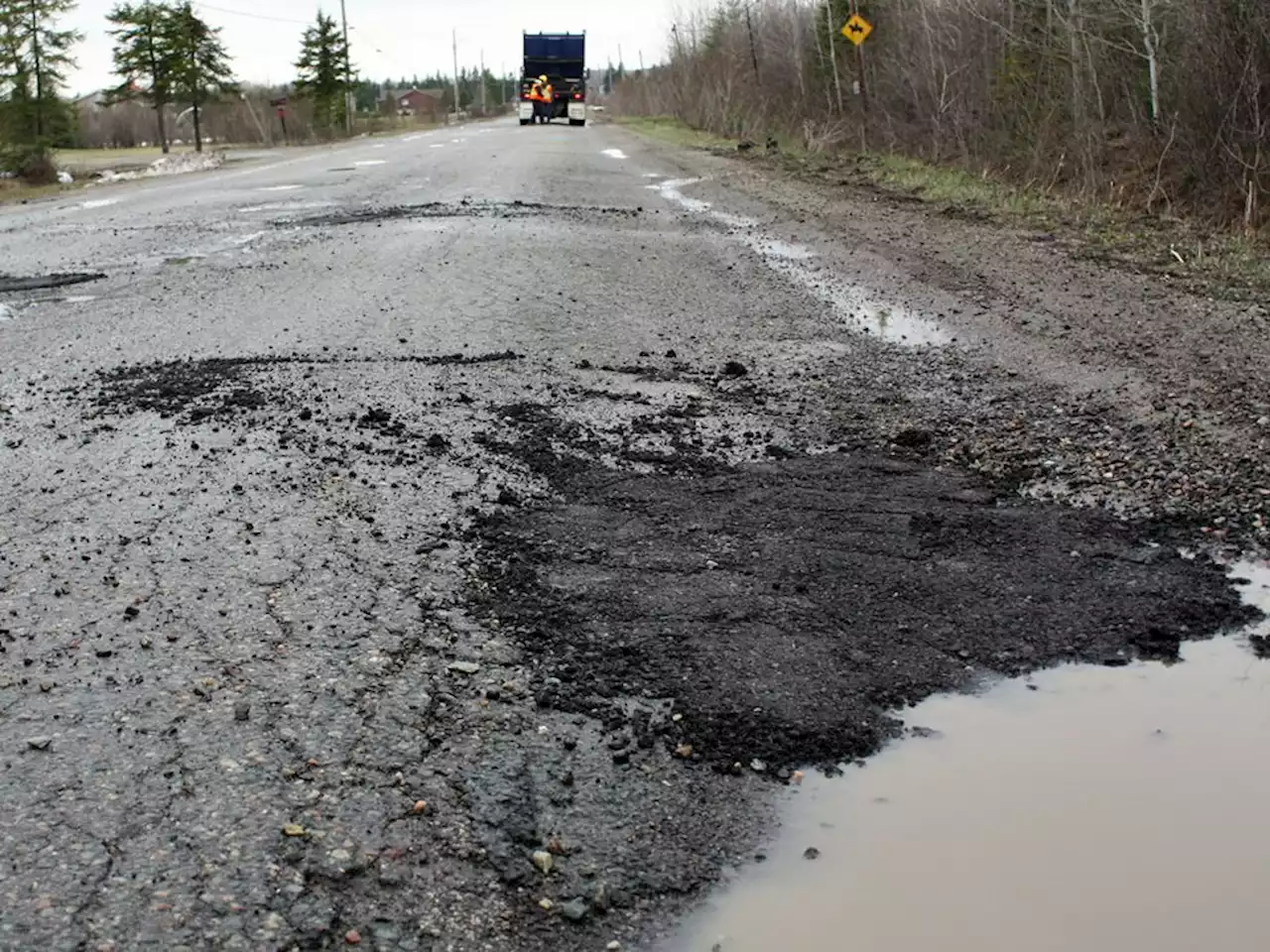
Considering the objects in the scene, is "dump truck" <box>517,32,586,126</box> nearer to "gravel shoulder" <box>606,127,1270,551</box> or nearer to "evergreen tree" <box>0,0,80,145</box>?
"evergreen tree" <box>0,0,80,145</box>

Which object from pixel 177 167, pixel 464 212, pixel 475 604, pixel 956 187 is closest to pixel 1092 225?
pixel 956 187

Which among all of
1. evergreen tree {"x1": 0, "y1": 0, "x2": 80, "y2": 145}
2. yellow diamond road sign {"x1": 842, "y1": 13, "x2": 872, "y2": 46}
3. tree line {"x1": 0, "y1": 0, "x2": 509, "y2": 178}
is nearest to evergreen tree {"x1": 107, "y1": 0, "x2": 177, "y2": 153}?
tree line {"x1": 0, "y1": 0, "x2": 509, "y2": 178}

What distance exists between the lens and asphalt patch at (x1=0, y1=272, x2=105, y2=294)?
864 cm

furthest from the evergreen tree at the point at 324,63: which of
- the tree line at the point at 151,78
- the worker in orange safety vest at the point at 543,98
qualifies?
the worker in orange safety vest at the point at 543,98

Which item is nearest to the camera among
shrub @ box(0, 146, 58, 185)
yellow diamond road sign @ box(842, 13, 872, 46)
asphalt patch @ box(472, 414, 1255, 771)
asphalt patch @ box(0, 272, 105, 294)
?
asphalt patch @ box(472, 414, 1255, 771)

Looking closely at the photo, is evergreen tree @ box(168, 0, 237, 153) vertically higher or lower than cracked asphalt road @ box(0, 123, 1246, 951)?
higher

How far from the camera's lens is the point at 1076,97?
15.8 m

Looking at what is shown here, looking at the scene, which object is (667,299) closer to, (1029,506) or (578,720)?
(1029,506)

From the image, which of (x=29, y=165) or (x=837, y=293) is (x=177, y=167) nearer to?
(x=29, y=165)

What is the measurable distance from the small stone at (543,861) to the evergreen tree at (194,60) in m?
51.0

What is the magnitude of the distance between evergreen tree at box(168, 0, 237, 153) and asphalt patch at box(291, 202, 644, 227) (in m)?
39.3

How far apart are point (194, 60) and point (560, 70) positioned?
616 inches

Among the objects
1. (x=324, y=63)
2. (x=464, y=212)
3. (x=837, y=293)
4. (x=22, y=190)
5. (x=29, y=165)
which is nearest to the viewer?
(x=837, y=293)

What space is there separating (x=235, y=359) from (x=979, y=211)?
908cm
